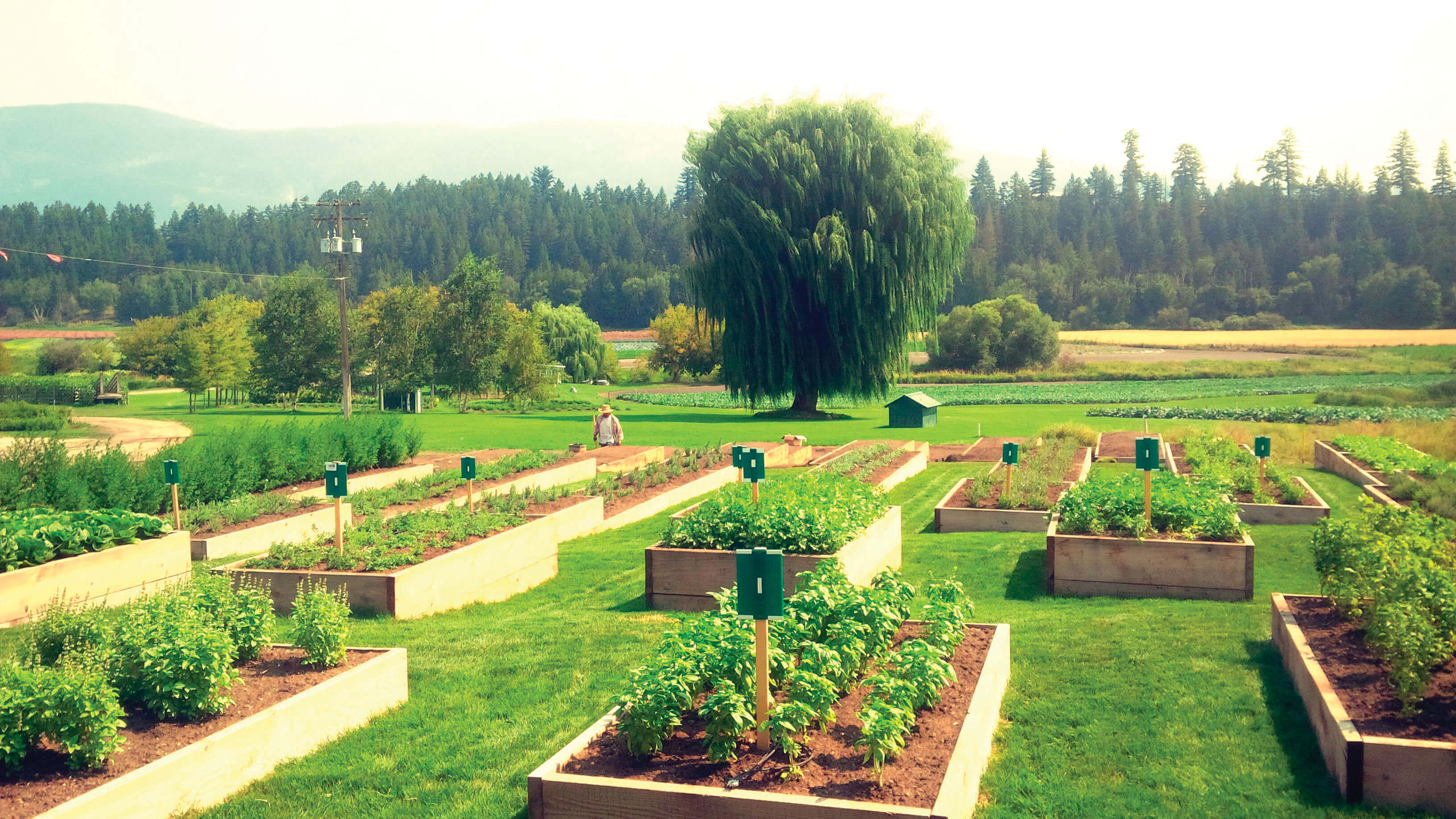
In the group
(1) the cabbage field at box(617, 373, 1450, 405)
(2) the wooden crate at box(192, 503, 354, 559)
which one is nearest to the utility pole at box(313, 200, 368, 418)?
(1) the cabbage field at box(617, 373, 1450, 405)

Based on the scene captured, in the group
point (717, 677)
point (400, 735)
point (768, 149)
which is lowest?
point (400, 735)

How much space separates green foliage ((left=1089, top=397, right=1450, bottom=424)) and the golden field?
4245 centimetres

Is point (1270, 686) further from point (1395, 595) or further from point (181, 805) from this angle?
point (181, 805)

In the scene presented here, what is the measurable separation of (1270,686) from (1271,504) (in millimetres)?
7574

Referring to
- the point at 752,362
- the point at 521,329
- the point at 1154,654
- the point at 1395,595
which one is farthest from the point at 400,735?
the point at 521,329

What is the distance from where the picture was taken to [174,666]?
5457 mm

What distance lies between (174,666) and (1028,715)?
487 cm

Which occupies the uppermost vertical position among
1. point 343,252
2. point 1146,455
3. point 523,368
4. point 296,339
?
point 343,252

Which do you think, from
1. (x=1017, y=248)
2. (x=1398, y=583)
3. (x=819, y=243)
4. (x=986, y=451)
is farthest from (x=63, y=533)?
(x=1017, y=248)

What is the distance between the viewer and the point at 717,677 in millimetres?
5121

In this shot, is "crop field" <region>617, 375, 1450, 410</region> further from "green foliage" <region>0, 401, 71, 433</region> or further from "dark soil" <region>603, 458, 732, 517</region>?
"green foliage" <region>0, 401, 71, 433</region>

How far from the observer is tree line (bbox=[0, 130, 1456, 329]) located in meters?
107

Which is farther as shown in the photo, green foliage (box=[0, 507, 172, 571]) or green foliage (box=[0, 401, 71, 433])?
green foliage (box=[0, 401, 71, 433])

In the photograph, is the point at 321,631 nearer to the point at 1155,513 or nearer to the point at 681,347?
the point at 1155,513
